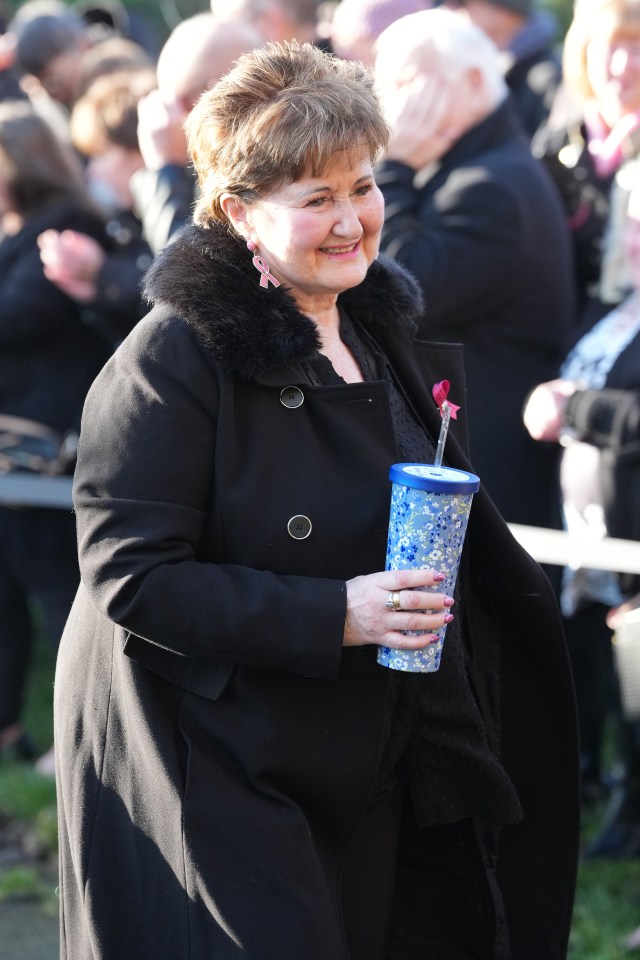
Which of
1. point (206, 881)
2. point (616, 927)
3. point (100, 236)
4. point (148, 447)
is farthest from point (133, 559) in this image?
point (100, 236)

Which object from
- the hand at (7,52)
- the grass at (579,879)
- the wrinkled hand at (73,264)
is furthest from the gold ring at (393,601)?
the hand at (7,52)

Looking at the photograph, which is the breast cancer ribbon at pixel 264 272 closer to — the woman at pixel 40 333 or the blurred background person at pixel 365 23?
the woman at pixel 40 333

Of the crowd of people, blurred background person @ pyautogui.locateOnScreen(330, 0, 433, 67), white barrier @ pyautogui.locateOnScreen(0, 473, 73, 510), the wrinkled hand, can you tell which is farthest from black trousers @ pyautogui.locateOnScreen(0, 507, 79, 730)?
the crowd of people

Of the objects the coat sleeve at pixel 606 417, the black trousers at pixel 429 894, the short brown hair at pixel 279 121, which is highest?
the short brown hair at pixel 279 121

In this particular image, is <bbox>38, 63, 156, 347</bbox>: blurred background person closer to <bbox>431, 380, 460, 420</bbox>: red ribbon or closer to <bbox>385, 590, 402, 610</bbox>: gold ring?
<bbox>431, 380, 460, 420</bbox>: red ribbon

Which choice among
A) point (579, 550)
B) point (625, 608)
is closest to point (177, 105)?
point (579, 550)

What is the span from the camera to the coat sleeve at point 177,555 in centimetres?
216

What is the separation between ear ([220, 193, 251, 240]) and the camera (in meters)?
2.32

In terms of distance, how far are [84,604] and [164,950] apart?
25.0 inches

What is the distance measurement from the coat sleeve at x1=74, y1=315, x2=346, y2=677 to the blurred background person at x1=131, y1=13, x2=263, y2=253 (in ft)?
8.30

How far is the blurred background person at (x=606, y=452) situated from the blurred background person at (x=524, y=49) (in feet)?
5.88

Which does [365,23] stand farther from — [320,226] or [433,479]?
[433,479]

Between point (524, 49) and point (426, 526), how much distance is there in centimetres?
426

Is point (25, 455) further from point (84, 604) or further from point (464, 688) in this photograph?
point (464, 688)
